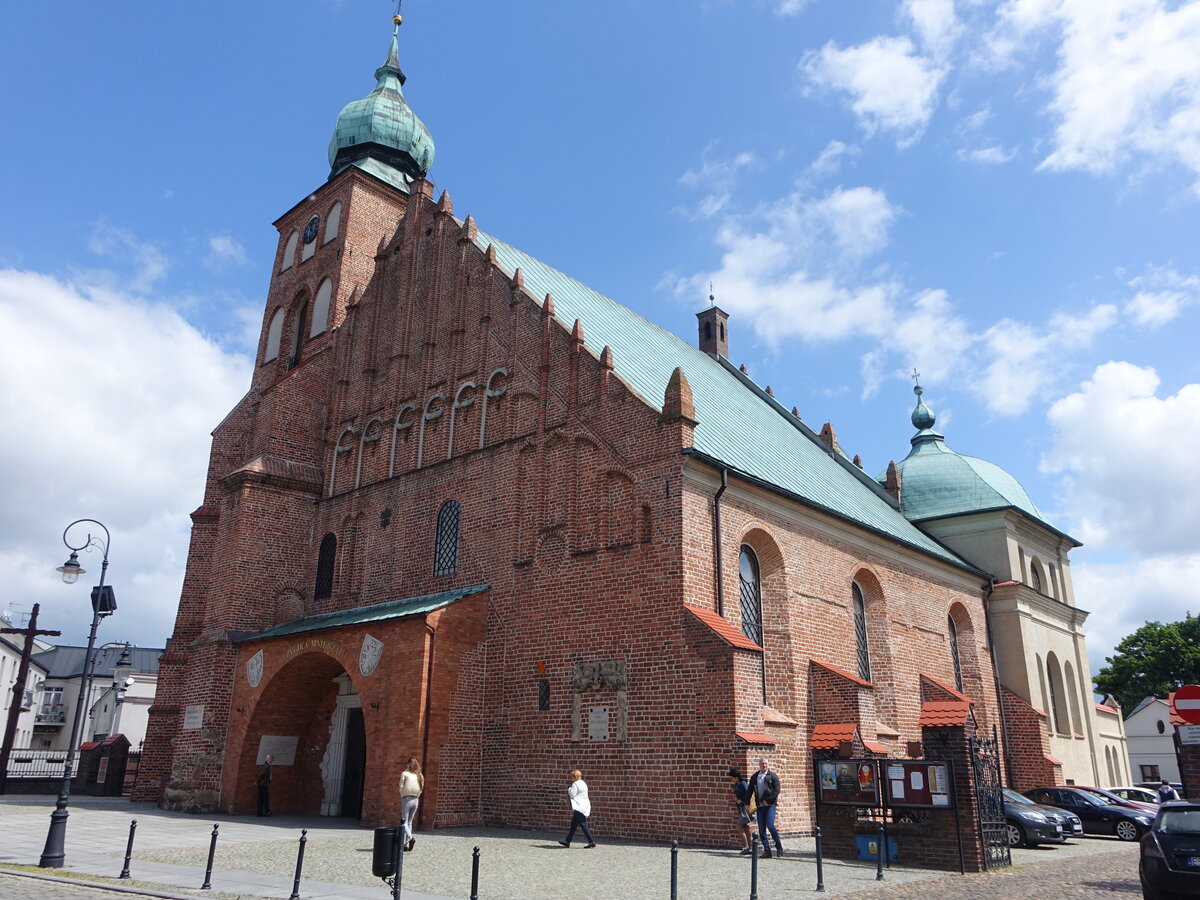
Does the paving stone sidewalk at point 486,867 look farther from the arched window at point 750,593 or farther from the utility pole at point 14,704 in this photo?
the utility pole at point 14,704

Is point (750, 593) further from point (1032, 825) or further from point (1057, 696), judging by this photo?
point (1057, 696)

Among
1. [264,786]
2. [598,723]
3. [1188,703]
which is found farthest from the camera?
[264,786]

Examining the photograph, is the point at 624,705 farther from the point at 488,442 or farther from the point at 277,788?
the point at 277,788

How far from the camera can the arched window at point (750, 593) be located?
20.5 m

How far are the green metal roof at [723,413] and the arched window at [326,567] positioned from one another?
9264mm

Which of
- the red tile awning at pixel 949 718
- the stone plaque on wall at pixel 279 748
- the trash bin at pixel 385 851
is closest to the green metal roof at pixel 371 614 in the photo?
the stone plaque on wall at pixel 279 748

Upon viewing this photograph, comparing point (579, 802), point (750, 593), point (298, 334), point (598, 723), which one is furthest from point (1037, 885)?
point (298, 334)

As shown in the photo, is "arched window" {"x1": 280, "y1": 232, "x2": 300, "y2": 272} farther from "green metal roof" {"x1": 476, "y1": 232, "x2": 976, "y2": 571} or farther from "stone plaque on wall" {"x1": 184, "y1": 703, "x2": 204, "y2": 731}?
"stone plaque on wall" {"x1": 184, "y1": 703, "x2": 204, "y2": 731}

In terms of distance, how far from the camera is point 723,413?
25.9m

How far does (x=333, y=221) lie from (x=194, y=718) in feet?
59.3

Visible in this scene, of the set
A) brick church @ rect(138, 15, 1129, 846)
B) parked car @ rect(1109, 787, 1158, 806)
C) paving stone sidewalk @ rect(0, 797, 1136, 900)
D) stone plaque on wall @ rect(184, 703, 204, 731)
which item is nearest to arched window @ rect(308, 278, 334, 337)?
brick church @ rect(138, 15, 1129, 846)

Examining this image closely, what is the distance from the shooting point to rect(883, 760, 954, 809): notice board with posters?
14.5 meters

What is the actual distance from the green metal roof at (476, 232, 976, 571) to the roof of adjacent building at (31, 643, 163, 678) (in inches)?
2491

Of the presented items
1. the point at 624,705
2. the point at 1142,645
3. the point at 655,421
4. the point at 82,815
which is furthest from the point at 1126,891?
the point at 1142,645
